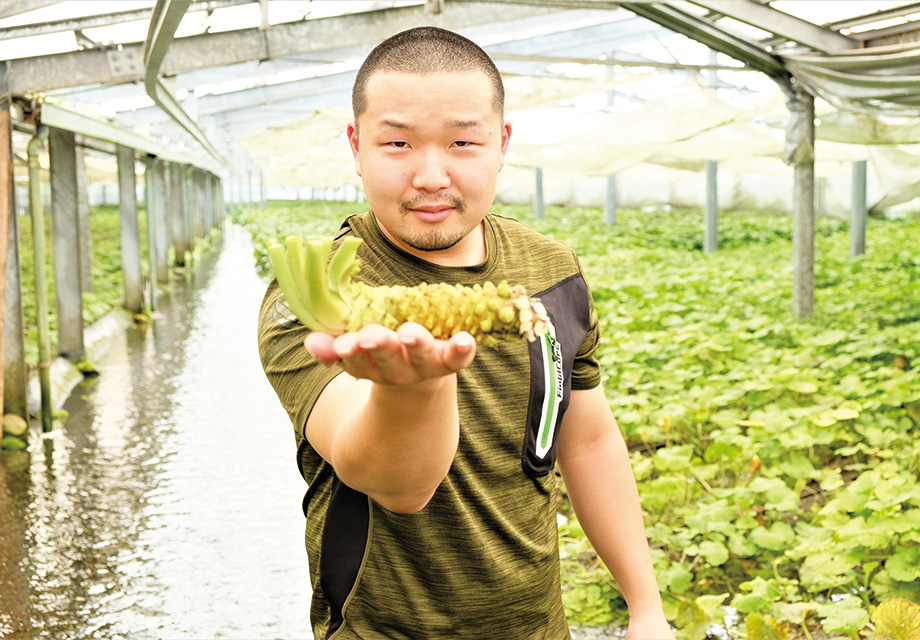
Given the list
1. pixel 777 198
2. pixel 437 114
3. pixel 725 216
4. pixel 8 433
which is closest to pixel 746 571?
pixel 437 114

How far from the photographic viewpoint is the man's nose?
4.34ft

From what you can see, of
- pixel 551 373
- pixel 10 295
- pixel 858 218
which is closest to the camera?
pixel 551 373

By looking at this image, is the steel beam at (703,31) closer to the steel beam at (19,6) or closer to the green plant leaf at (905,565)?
the steel beam at (19,6)

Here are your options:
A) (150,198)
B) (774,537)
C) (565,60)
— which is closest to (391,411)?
(774,537)

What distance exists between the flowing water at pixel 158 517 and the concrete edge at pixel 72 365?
15cm

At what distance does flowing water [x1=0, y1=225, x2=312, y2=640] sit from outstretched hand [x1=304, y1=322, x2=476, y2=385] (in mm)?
3078

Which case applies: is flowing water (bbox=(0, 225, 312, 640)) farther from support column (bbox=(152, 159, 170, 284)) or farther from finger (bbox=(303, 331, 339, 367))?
support column (bbox=(152, 159, 170, 284))

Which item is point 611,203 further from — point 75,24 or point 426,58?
point 426,58

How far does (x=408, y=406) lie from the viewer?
98 cm

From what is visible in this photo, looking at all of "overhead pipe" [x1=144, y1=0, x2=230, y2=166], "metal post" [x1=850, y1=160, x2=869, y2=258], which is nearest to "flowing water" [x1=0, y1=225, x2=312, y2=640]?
"overhead pipe" [x1=144, y1=0, x2=230, y2=166]

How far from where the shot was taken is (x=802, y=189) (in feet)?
27.0

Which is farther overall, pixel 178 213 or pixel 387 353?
pixel 178 213

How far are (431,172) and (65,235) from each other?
719cm

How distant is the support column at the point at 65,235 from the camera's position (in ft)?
25.1
